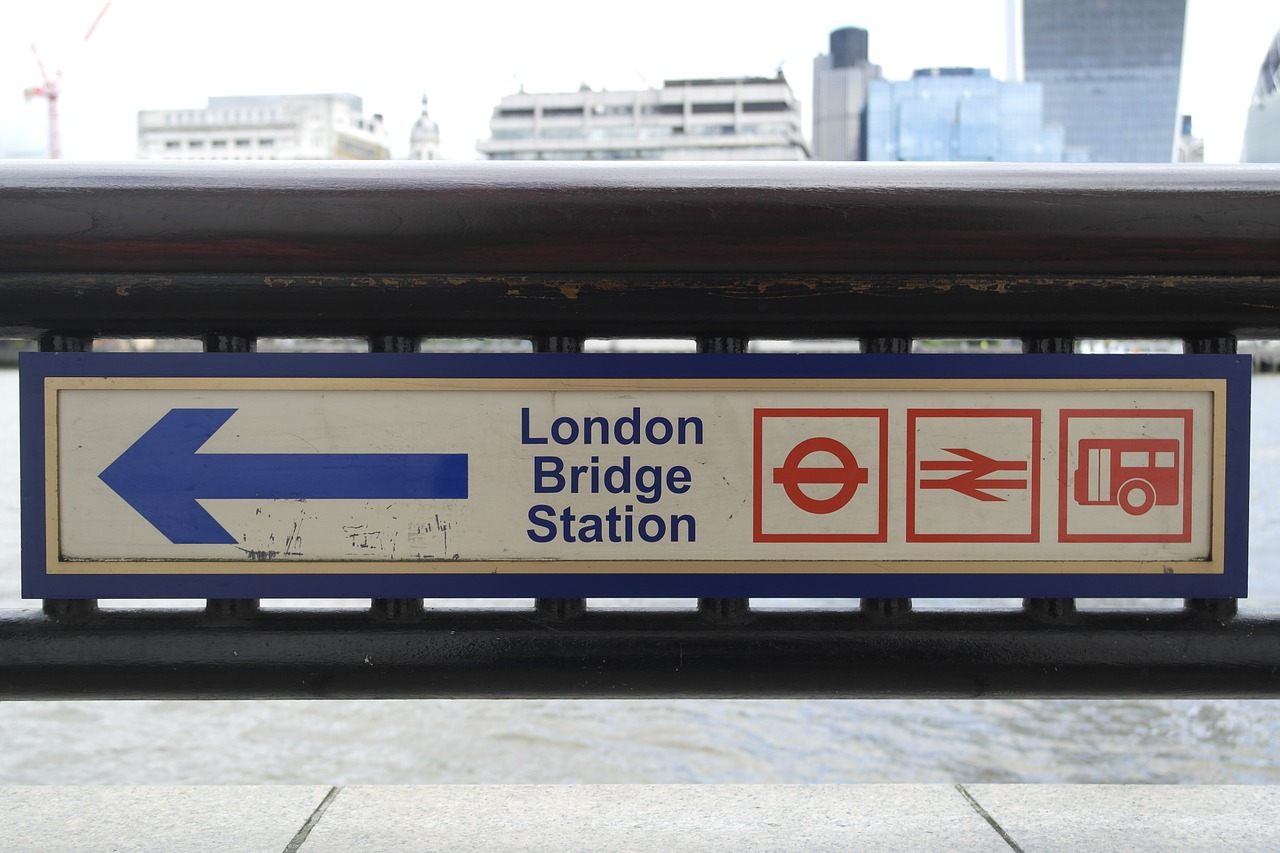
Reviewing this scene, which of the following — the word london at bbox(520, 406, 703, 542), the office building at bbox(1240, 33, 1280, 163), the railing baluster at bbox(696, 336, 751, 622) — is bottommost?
the railing baluster at bbox(696, 336, 751, 622)

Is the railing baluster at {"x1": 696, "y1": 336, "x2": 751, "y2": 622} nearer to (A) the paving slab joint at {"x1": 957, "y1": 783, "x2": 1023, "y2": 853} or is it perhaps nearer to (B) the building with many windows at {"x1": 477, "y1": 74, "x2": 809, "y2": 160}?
(A) the paving slab joint at {"x1": 957, "y1": 783, "x2": 1023, "y2": 853}

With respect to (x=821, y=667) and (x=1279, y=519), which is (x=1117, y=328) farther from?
(x=1279, y=519)

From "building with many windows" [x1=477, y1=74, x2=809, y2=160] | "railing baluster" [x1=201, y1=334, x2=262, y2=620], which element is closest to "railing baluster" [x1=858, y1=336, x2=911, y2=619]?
"railing baluster" [x1=201, y1=334, x2=262, y2=620]

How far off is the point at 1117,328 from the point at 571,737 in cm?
318

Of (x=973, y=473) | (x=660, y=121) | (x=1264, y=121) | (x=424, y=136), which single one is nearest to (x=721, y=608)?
(x=973, y=473)

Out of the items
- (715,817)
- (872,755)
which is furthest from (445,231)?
(872,755)

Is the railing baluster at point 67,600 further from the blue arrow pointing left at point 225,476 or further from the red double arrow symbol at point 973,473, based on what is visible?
the red double arrow symbol at point 973,473

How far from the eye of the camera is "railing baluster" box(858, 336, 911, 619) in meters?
1.41

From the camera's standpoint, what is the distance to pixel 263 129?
11538 cm

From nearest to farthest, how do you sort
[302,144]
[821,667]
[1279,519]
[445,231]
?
[445,231] → [821,667] → [1279,519] → [302,144]

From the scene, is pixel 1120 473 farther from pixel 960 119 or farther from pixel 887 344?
pixel 960 119

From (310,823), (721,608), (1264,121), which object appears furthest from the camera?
(1264,121)

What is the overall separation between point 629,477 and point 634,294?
0.74 ft

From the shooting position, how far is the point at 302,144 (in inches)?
4508
